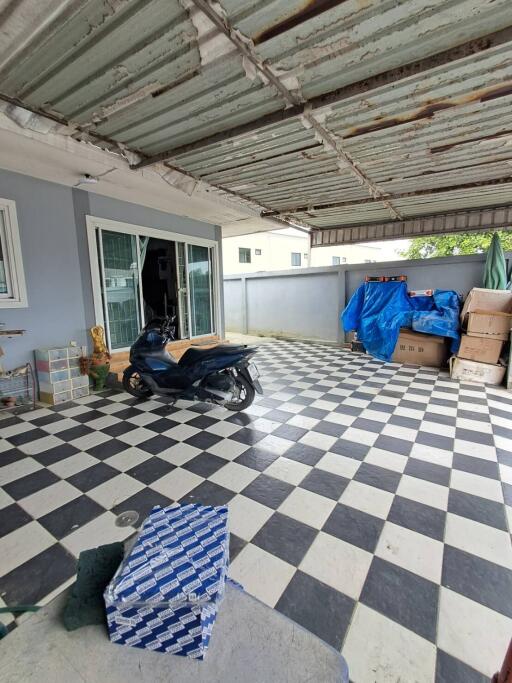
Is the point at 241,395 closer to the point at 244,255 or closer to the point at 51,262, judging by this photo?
the point at 51,262

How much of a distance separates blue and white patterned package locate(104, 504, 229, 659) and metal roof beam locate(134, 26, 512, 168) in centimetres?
265

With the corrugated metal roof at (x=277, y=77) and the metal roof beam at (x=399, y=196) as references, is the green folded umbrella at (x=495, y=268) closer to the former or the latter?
the metal roof beam at (x=399, y=196)

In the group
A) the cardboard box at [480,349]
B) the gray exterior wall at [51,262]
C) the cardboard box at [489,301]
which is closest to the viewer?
the gray exterior wall at [51,262]

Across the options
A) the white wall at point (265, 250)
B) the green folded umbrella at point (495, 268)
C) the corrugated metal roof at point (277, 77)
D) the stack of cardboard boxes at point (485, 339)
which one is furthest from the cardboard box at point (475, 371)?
the white wall at point (265, 250)

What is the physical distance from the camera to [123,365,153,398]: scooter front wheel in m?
Answer: 3.75

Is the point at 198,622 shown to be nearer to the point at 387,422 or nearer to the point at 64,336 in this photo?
the point at 387,422

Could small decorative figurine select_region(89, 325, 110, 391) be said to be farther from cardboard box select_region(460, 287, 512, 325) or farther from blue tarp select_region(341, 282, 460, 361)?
cardboard box select_region(460, 287, 512, 325)

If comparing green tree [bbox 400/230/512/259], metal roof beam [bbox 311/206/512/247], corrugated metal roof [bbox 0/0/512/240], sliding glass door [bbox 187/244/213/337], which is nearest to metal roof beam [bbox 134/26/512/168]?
corrugated metal roof [bbox 0/0/512/240]

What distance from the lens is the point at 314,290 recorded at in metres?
7.50

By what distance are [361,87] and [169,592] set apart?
A: 2.79 metres

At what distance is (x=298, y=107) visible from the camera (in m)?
2.33

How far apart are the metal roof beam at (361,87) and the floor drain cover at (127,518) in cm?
289

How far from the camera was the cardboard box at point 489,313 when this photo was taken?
4259 millimetres

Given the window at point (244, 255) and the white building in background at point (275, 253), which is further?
the window at point (244, 255)
